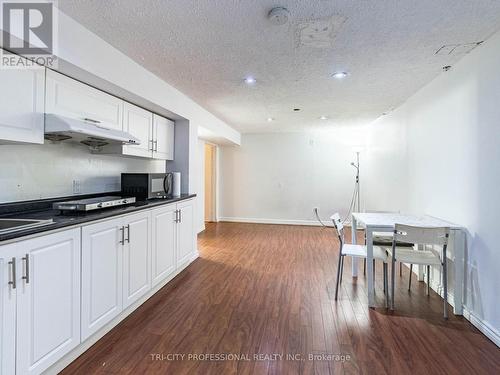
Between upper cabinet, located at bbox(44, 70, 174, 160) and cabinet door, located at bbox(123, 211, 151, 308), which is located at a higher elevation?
upper cabinet, located at bbox(44, 70, 174, 160)

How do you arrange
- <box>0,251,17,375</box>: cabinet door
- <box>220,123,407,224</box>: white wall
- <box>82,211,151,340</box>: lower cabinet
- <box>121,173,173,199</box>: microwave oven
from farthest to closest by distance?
1. <box>220,123,407,224</box>: white wall
2. <box>121,173,173,199</box>: microwave oven
3. <box>82,211,151,340</box>: lower cabinet
4. <box>0,251,17,375</box>: cabinet door

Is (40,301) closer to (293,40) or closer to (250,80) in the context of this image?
(293,40)

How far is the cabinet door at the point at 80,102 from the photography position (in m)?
1.92

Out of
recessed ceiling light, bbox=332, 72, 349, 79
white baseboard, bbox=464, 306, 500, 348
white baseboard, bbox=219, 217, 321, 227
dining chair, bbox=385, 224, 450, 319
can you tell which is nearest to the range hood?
recessed ceiling light, bbox=332, 72, 349, 79

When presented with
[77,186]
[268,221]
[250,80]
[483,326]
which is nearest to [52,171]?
[77,186]

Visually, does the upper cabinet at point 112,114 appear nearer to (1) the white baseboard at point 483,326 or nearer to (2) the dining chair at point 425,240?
(2) the dining chair at point 425,240

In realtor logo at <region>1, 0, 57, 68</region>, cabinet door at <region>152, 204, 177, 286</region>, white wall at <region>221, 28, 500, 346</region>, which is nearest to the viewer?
realtor logo at <region>1, 0, 57, 68</region>

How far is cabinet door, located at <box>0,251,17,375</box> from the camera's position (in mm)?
1298

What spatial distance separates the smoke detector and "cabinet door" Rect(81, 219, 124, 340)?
6.34ft

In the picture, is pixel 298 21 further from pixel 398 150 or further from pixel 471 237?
pixel 398 150

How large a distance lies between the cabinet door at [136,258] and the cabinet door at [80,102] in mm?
957

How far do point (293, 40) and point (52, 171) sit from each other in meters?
2.37

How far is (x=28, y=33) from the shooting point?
1.63m

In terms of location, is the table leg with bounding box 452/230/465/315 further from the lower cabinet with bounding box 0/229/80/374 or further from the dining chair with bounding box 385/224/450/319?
the lower cabinet with bounding box 0/229/80/374
